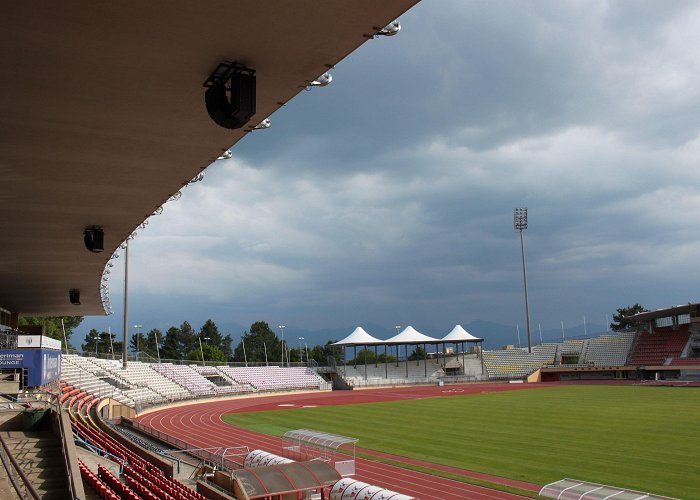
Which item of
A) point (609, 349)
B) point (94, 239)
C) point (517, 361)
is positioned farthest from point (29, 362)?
point (609, 349)

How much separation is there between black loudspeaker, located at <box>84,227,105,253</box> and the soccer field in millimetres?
13708

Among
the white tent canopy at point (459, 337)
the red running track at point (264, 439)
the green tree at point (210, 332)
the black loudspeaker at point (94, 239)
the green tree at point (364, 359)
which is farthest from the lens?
the green tree at point (210, 332)

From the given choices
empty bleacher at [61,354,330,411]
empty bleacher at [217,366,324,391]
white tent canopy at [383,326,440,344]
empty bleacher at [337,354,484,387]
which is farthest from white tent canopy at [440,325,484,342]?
empty bleacher at [61,354,330,411]

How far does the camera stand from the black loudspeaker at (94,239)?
44.1 ft

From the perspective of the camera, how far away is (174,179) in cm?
976

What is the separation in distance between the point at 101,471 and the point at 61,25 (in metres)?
11.8

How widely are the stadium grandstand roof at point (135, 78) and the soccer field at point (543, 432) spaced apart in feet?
48.9

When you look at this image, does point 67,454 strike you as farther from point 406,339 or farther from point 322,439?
point 406,339

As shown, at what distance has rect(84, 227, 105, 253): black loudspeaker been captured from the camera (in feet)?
44.1

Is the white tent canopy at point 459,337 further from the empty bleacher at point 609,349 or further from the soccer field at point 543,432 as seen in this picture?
the soccer field at point 543,432

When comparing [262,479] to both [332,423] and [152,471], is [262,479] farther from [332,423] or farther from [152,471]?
[332,423]

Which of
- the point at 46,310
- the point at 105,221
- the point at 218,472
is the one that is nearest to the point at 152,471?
the point at 218,472

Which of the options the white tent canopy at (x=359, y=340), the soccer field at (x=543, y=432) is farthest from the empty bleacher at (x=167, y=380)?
the soccer field at (x=543, y=432)

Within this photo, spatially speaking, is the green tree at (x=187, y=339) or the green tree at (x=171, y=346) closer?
the green tree at (x=171, y=346)
